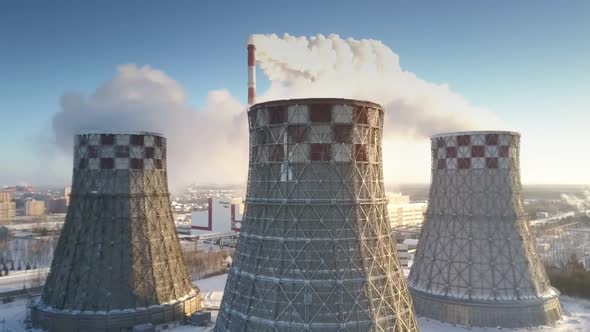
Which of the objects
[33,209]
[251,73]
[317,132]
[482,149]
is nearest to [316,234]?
[317,132]

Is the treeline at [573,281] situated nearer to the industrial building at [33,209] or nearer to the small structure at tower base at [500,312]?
the small structure at tower base at [500,312]

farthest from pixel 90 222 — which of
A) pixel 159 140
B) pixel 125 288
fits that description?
pixel 159 140

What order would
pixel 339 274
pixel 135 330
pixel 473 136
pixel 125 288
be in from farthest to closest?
1. pixel 473 136
2. pixel 125 288
3. pixel 135 330
4. pixel 339 274

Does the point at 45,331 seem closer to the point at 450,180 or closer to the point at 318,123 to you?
the point at 318,123

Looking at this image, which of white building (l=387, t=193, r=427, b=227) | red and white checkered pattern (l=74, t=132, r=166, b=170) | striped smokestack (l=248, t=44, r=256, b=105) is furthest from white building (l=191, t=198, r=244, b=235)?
red and white checkered pattern (l=74, t=132, r=166, b=170)

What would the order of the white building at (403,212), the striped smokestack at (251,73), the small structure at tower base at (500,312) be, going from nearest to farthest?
1. the small structure at tower base at (500,312)
2. the striped smokestack at (251,73)
3. the white building at (403,212)

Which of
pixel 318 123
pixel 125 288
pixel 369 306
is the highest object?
pixel 318 123

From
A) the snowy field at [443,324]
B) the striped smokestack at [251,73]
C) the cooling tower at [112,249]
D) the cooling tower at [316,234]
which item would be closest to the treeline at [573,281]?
the snowy field at [443,324]
